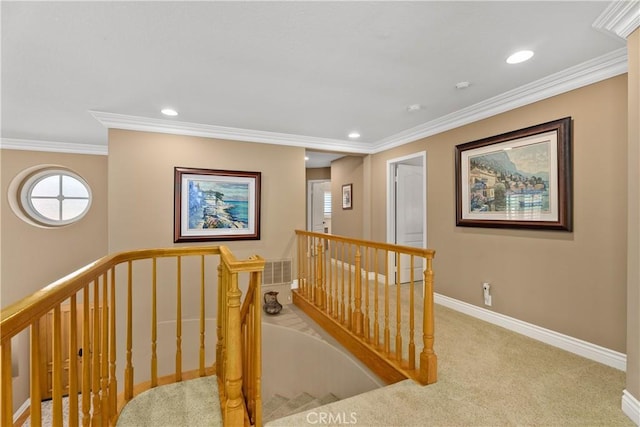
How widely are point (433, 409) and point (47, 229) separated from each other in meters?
5.68

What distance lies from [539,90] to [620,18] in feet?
3.11

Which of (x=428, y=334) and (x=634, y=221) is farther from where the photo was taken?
(x=428, y=334)

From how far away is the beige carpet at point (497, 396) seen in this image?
163 centimetres

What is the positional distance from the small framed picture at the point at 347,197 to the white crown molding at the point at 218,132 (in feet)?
2.89

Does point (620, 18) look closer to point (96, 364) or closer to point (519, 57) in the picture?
point (519, 57)

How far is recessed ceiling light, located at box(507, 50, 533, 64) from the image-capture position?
201 cm

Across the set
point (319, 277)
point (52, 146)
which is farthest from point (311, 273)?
point (52, 146)

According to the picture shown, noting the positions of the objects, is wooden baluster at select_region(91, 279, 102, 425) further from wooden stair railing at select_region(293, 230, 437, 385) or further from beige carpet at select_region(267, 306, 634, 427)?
wooden stair railing at select_region(293, 230, 437, 385)

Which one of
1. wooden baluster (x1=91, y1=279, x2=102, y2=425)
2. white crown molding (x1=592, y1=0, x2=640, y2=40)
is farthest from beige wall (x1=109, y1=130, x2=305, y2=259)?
white crown molding (x1=592, y1=0, x2=640, y2=40)

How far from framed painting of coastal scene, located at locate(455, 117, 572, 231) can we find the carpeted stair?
2304mm

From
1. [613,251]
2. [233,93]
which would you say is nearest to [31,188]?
[233,93]

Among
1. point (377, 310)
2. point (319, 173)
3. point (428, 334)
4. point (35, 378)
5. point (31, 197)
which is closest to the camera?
point (35, 378)

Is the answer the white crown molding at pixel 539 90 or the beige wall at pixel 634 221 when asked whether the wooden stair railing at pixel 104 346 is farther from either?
the white crown molding at pixel 539 90

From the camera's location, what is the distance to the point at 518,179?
267 centimetres
